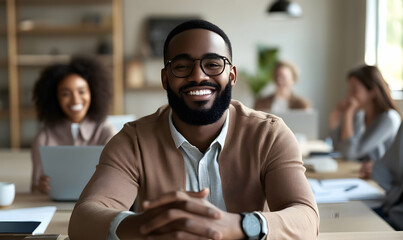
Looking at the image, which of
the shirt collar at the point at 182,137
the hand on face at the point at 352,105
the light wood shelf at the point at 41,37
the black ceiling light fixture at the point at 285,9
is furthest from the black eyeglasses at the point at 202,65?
the light wood shelf at the point at 41,37

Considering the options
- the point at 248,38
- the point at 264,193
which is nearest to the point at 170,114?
the point at 264,193

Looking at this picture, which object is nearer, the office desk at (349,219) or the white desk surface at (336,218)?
the white desk surface at (336,218)

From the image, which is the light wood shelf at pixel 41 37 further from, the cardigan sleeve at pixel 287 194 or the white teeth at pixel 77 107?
the cardigan sleeve at pixel 287 194

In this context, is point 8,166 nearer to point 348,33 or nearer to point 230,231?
point 230,231

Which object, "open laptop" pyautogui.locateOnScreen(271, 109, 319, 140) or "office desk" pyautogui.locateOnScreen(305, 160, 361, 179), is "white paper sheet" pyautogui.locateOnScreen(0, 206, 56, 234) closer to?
"office desk" pyautogui.locateOnScreen(305, 160, 361, 179)

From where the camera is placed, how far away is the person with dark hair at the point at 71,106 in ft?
7.60

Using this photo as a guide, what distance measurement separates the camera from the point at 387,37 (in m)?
5.23

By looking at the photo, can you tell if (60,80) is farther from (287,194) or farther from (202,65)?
(287,194)

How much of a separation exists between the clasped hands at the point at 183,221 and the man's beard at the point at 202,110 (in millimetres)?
329

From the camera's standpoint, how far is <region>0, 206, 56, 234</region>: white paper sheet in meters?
1.55

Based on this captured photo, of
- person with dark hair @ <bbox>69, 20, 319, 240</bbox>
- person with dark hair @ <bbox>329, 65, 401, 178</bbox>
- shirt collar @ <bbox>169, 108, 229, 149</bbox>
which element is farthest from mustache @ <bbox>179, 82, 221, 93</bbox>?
person with dark hair @ <bbox>329, 65, 401, 178</bbox>

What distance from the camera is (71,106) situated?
2314 millimetres

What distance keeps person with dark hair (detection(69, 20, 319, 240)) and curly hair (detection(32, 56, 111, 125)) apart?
0.98 m

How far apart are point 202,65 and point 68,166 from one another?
0.73 meters
